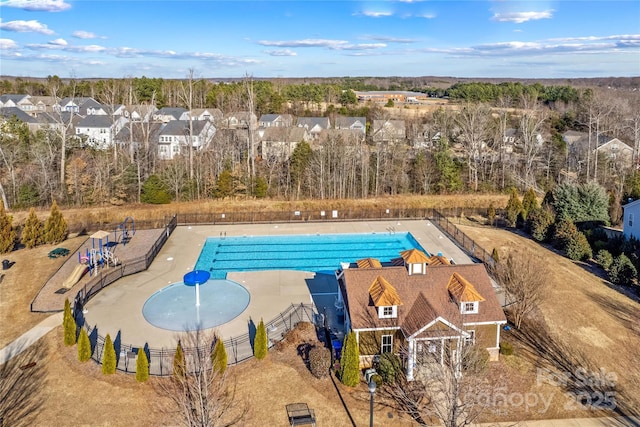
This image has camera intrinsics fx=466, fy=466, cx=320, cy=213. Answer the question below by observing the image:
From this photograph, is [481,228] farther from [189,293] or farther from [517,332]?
[189,293]

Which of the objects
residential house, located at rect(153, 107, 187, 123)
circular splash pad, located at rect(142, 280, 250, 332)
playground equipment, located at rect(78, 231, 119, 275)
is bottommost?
circular splash pad, located at rect(142, 280, 250, 332)

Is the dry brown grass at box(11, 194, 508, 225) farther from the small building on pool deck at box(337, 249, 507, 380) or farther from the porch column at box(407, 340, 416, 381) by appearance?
the porch column at box(407, 340, 416, 381)

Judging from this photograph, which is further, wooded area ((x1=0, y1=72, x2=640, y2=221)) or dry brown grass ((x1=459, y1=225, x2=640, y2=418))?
wooded area ((x1=0, y1=72, x2=640, y2=221))

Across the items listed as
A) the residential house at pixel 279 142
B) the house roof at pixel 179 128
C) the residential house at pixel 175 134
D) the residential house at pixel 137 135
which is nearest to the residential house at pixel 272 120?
the residential house at pixel 279 142

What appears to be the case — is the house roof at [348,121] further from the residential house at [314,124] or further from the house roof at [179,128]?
the house roof at [179,128]

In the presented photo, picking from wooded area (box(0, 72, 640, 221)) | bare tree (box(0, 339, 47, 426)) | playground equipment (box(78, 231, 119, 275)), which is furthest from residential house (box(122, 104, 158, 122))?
bare tree (box(0, 339, 47, 426))

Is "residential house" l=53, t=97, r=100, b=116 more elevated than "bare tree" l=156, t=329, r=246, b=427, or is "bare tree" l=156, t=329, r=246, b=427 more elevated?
"residential house" l=53, t=97, r=100, b=116

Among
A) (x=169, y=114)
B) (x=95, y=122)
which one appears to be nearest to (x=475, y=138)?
(x=169, y=114)
